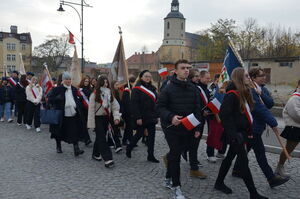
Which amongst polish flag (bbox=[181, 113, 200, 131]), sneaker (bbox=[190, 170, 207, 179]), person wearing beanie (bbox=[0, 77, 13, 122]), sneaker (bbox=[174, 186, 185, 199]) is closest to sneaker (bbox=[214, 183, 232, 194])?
sneaker (bbox=[190, 170, 207, 179])

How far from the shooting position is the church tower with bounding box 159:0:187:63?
113750mm

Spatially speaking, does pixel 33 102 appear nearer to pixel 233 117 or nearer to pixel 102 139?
pixel 102 139

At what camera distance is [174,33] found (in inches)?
4491

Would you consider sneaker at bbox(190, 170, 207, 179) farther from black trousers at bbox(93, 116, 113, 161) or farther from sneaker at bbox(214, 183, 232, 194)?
black trousers at bbox(93, 116, 113, 161)

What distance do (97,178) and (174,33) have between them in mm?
112045

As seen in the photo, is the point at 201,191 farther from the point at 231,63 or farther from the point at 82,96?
the point at 82,96

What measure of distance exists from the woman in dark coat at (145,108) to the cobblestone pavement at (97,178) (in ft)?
1.69

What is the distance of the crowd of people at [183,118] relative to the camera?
4.36 metres

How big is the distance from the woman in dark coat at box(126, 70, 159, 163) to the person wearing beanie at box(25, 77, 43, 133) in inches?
198

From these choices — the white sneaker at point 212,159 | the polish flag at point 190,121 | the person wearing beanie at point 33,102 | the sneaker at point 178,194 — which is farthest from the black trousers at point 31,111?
the polish flag at point 190,121

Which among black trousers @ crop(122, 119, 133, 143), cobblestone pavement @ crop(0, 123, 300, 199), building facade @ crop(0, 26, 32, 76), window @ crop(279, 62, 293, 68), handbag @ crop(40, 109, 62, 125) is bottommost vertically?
cobblestone pavement @ crop(0, 123, 300, 199)

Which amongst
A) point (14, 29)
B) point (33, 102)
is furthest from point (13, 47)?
point (33, 102)

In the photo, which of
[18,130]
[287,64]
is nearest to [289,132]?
[18,130]

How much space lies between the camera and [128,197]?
178 inches
